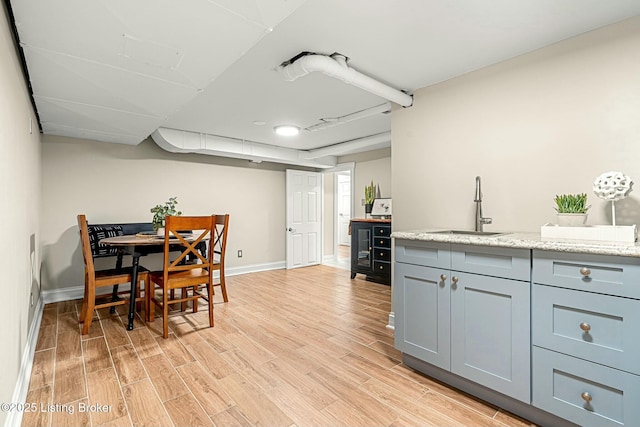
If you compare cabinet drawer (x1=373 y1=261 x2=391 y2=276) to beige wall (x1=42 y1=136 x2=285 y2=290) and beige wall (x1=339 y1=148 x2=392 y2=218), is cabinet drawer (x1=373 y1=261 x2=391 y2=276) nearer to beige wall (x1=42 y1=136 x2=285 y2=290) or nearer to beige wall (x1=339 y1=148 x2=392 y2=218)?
beige wall (x1=339 y1=148 x2=392 y2=218)

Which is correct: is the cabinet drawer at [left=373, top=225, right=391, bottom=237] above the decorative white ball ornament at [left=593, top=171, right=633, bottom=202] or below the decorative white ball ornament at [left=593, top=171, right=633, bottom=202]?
below

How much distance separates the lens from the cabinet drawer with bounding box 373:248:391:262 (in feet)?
15.3

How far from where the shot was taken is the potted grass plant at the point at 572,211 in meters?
1.76

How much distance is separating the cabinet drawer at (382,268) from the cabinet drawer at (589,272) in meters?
3.08

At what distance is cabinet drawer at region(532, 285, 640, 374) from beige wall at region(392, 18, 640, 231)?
2.56ft

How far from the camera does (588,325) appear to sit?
144cm

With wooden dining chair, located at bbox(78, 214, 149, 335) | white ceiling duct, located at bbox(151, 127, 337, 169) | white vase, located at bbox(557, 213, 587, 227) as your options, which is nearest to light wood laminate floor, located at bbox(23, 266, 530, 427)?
wooden dining chair, located at bbox(78, 214, 149, 335)

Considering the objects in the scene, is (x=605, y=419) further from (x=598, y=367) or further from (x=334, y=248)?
(x=334, y=248)

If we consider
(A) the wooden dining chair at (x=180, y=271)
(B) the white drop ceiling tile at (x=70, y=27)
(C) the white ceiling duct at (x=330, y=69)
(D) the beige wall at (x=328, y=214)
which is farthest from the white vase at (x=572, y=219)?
(D) the beige wall at (x=328, y=214)

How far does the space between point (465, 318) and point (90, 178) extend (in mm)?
4617

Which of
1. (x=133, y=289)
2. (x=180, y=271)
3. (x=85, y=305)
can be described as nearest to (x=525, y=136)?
(x=180, y=271)

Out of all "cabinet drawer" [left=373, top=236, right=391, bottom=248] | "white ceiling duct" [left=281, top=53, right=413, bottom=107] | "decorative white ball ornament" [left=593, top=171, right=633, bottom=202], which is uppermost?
"white ceiling duct" [left=281, top=53, right=413, bottom=107]

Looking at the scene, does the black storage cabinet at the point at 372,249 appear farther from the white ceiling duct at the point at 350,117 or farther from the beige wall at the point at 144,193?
the white ceiling duct at the point at 350,117

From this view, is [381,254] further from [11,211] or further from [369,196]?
[11,211]
